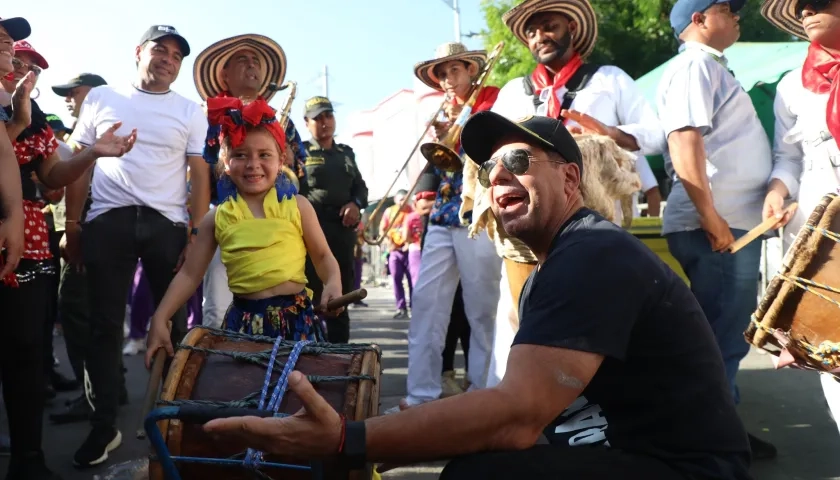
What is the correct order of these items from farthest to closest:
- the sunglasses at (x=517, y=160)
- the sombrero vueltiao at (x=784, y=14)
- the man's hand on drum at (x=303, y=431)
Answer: the sombrero vueltiao at (x=784, y=14) → the sunglasses at (x=517, y=160) → the man's hand on drum at (x=303, y=431)

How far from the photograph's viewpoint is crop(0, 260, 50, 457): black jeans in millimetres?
3377

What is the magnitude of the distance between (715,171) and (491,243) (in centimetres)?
136

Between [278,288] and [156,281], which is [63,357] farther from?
[278,288]

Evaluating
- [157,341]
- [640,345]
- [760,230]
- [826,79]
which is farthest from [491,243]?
[640,345]

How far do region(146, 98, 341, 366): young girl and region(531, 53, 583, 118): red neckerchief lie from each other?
51.8 inches

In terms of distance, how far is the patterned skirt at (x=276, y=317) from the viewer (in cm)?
336

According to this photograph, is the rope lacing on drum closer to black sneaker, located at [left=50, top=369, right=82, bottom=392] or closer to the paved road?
the paved road

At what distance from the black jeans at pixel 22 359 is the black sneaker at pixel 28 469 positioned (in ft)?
0.09

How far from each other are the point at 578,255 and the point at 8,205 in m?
2.47

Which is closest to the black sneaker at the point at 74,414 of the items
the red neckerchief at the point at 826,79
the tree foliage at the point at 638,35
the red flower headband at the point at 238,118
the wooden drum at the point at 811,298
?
the red flower headband at the point at 238,118

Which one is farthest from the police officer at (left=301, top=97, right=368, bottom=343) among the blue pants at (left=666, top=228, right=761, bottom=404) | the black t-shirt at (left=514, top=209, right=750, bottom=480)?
the black t-shirt at (left=514, top=209, right=750, bottom=480)

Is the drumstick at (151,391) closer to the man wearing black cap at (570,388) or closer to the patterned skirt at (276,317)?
the patterned skirt at (276,317)

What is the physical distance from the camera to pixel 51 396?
545 centimetres

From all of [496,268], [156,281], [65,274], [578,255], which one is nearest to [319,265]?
[156,281]
